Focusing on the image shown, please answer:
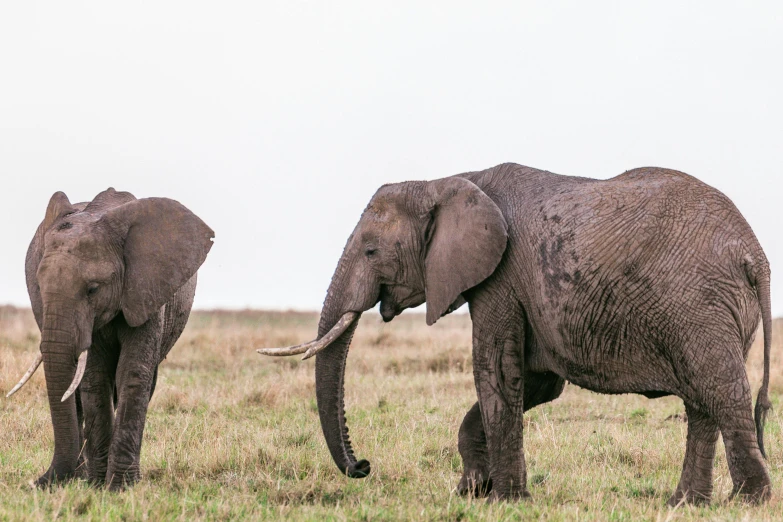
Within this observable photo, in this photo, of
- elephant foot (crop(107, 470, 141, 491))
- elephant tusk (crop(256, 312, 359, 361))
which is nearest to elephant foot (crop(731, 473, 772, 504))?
elephant tusk (crop(256, 312, 359, 361))

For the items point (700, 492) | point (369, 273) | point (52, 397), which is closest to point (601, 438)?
point (700, 492)

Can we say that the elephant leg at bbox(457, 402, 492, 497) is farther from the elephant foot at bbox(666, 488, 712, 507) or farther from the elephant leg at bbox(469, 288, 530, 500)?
the elephant foot at bbox(666, 488, 712, 507)

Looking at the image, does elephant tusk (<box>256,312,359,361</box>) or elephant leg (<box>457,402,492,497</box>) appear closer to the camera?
elephant tusk (<box>256,312,359,361</box>)

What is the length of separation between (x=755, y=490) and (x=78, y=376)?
4770 millimetres

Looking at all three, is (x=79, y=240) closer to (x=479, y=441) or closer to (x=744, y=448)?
(x=479, y=441)

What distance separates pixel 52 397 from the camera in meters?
7.94

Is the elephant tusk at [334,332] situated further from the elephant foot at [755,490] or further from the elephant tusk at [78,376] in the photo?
the elephant foot at [755,490]

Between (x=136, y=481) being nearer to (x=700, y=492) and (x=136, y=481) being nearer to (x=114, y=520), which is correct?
(x=114, y=520)

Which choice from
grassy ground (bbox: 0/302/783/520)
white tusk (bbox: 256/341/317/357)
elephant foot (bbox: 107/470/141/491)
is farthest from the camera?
elephant foot (bbox: 107/470/141/491)

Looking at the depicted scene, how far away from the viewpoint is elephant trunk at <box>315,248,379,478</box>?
826 cm

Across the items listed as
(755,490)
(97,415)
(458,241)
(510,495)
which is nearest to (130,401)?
(97,415)

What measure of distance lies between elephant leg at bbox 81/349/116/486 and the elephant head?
5.63 feet

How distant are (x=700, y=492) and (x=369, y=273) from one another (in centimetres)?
289

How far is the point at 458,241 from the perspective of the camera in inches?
304
